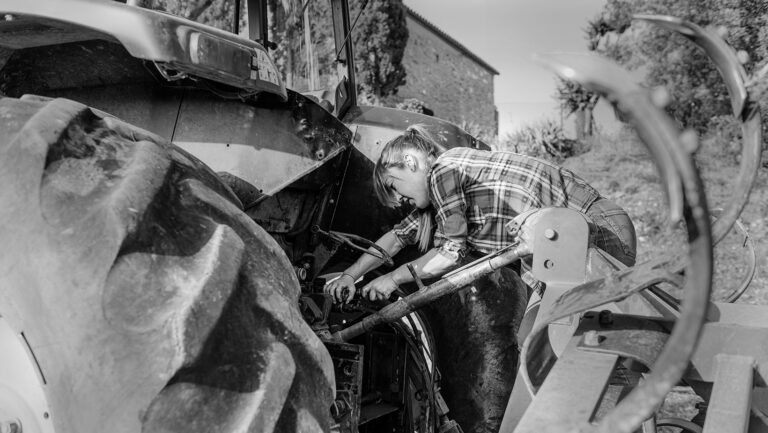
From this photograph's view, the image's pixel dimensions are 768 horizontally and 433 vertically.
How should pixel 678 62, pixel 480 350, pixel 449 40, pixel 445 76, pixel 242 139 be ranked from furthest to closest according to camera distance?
pixel 449 40
pixel 445 76
pixel 678 62
pixel 480 350
pixel 242 139

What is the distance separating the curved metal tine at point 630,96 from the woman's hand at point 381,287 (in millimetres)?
1780

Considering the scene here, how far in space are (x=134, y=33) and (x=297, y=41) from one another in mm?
1450

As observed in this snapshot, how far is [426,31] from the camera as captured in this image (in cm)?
2527

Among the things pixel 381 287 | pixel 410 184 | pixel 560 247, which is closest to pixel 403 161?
pixel 410 184

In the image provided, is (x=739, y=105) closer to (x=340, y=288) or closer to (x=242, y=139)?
(x=242, y=139)

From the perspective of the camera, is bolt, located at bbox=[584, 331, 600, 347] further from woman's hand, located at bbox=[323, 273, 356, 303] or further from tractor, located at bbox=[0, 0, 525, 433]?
woman's hand, located at bbox=[323, 273, 356, 303]

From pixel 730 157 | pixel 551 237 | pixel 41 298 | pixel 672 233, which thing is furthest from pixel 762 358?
pixel 730 157

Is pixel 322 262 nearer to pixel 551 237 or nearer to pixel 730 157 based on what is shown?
pixel 551 237

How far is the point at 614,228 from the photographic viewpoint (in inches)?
109

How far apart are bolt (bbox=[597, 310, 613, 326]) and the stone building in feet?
66.1

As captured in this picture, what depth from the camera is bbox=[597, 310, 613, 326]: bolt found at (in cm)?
158

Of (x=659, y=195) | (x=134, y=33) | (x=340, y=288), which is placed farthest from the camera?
(x=659, y=195)

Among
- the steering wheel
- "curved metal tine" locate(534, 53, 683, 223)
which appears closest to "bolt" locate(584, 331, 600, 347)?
the steering wheel

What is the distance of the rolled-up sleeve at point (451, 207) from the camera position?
8.77ft
